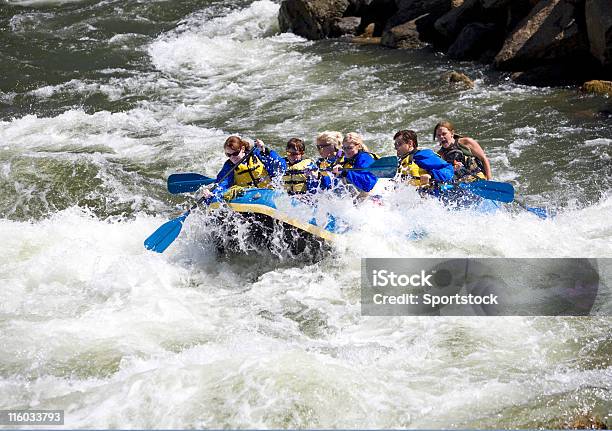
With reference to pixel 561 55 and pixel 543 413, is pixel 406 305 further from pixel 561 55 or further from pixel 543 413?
pixel 561 55

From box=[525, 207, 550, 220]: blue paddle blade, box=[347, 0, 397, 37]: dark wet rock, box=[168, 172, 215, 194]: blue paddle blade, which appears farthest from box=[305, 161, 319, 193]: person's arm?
box=[347, 0, 397, 37]: dark wet rock

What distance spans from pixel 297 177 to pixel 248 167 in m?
0.63

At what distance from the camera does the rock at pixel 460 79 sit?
1184 cm

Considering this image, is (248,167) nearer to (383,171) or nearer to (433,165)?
(383,171)

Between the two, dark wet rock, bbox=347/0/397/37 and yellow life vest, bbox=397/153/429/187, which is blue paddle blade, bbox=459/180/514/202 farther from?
dark wet rock, bbox=347/0/397/37

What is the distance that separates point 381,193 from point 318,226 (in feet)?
2.33

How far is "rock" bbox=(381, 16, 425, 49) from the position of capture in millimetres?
13969

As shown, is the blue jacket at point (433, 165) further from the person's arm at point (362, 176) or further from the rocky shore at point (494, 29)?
the rocky shore at point (494, 29)

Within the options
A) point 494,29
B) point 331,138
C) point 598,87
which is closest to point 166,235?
point 331,138

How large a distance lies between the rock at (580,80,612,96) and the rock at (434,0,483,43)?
9.79 ft

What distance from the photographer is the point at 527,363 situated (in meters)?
5.42

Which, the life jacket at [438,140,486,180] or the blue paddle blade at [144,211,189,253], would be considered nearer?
the blue paddle blade at [144,211,189,253]

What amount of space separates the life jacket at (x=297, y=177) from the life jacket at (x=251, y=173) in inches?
14.9

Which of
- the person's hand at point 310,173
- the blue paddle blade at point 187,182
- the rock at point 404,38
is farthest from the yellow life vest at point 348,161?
the rock at point 404,38
